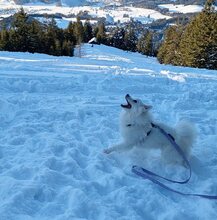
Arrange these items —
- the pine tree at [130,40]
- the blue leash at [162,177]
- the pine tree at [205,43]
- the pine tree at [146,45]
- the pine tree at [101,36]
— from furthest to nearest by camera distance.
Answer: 1. the pine tree at [130,40]
2. the pine tree at [146,45]
3. the pine tree at [101,36]
4. the pine tree at [205,43]
5. the blue leash at [162,177]

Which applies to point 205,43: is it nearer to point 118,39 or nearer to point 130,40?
point 118,39

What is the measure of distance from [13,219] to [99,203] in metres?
1.12

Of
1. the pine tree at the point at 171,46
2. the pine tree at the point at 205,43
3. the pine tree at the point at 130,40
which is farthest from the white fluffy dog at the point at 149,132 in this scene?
the pine tree at the point at 130,40

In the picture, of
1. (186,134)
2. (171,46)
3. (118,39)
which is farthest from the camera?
(118,39)

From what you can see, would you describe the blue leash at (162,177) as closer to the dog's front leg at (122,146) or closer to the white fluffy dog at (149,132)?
the white fluffy dog at (149,132)

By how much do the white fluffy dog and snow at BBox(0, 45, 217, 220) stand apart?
0.28 metres

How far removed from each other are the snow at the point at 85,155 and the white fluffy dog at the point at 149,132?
0.28 metres

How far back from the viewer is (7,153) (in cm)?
613

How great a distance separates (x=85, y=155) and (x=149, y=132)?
1.21 m

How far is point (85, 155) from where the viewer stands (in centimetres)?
641

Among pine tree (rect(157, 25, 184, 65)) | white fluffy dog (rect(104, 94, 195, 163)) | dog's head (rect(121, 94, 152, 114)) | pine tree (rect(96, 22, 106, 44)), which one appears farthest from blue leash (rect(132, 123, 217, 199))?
pine tree (rect(96, 22, 106, 44))

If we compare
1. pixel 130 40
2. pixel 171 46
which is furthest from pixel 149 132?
pixel 130 40

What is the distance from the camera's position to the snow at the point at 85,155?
185 inches

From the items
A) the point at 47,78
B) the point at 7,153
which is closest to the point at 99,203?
the point at 7,153
